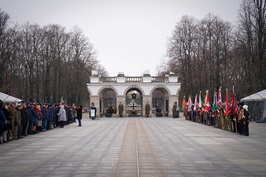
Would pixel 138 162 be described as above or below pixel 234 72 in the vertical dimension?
below

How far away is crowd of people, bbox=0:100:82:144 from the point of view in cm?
1631

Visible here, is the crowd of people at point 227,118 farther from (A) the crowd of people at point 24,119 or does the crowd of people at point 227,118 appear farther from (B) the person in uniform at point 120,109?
(B) the person in uniform at point 120,109

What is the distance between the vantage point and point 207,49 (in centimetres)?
5178

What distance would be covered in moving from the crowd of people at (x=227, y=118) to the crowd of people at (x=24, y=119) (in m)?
11.2

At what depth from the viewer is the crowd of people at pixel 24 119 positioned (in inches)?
642

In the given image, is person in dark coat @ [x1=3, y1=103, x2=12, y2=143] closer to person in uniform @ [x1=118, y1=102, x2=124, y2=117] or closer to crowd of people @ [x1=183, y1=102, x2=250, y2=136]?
crowd of people @ [x1=183, y1=102, x2=250, y2=136]

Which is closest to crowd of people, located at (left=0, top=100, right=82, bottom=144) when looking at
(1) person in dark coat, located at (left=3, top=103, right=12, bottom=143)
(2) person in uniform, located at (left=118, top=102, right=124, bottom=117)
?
(1) person in dark coat, located at (left=3, top=103, right=12, bottom=143)

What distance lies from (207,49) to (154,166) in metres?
43.8

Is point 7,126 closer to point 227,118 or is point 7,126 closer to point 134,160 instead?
point 134,160

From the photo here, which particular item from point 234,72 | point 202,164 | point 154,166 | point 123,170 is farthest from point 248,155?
point 234,72

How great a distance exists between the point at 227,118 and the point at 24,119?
12297 mm

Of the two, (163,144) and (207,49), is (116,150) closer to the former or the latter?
(163,144)

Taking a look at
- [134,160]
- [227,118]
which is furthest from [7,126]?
[227,118]

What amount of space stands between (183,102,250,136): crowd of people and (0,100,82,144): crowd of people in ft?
36.7
